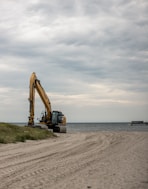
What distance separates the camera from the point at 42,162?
1445cm

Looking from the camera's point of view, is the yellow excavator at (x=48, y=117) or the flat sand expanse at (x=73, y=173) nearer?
the flat sand expanse at (x=73, y=173)

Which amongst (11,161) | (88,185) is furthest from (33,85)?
(88,185)

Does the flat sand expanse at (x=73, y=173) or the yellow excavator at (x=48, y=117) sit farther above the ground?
the yellow excavator at (x=48, y=117)

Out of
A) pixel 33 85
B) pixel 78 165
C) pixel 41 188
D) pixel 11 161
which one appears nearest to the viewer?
pixel 41 188

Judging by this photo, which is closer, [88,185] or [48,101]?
[88,185]

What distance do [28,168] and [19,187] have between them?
3172mm

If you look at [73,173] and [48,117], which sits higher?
[48,117]

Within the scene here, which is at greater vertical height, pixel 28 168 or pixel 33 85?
pixel 33 85

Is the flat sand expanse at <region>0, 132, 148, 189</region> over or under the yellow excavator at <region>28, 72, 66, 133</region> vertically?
under

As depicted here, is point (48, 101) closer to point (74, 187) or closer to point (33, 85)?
point (33, 85)

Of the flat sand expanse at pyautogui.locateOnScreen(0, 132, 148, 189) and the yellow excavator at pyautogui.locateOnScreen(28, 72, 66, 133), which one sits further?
the yellow excavator at pyautogui.locateOnScreen(28, 72, 66, 133)

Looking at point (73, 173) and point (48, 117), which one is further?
point (48, 117)

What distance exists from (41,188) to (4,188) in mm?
968

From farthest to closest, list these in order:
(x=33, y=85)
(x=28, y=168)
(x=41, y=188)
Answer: (x=33, y=85) → (x=28, y=168) → (x=41, y=188)
